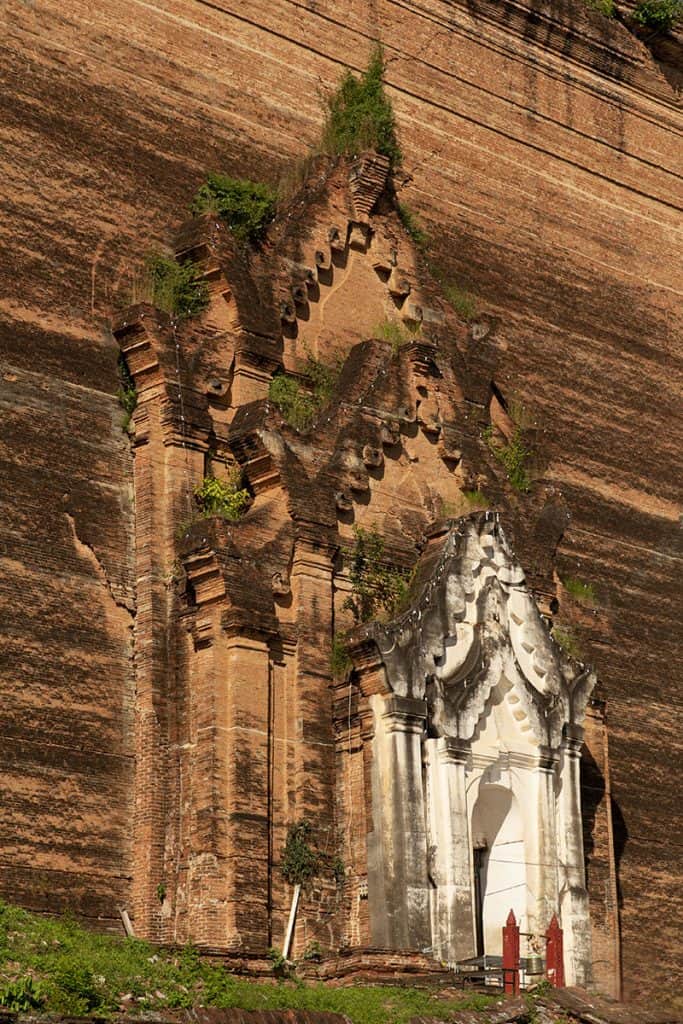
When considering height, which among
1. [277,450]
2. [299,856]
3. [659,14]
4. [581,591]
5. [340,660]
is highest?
[659,14]

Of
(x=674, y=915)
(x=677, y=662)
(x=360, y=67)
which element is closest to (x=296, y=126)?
(x=360, y=67)

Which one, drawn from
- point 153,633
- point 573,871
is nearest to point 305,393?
point 153,633

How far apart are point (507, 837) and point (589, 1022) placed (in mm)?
3295

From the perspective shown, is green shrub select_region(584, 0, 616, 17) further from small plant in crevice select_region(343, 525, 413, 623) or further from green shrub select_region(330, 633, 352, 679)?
green shrub select_region(330, 633, 352, 679)

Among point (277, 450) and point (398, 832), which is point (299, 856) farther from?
point (277, 450)

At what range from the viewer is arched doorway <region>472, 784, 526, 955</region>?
72.4 ft

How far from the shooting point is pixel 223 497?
22.0 m

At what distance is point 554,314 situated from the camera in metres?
28.1

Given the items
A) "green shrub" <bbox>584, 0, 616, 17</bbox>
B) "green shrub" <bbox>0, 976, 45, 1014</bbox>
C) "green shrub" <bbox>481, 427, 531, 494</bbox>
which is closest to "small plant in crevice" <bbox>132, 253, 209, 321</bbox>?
"green shrub" <bbox>481, 427, 531, 494</bbox>

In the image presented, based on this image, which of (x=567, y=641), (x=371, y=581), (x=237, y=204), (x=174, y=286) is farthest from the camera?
(x=567, y=641)

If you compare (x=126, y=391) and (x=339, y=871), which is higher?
(x=126, y=391)

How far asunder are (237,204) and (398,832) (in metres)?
7.22

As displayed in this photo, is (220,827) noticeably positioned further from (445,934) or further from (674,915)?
(674,915)

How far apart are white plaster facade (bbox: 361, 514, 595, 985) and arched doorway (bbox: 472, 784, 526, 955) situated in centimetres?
1
